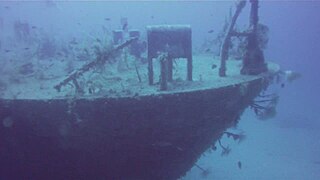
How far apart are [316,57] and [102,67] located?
101m

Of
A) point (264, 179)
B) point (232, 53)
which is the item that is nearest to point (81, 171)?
point (232, 53)

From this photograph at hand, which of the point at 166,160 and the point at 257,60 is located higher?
the point at 257,60

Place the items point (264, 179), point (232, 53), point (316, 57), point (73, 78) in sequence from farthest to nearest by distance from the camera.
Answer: point (316, 57) → point (264, 179) → point (232, 53) → point (73, 78)

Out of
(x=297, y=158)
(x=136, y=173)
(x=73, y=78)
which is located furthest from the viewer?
(x=297, y=158)

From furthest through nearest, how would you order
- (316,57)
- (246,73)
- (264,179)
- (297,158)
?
(316,57) < (297,158) < (264,179) < (246,73)

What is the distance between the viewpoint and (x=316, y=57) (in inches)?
3883

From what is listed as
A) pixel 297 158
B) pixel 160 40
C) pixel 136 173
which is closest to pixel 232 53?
pixel 160 40

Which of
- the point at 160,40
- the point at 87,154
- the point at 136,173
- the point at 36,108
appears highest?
the point at 160,40

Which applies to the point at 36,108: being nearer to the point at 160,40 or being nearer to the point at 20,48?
the point at 160,40

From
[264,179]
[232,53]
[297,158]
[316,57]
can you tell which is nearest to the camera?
[232,53]

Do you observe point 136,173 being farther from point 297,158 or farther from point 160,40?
point 297,158

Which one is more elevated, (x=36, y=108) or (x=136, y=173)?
(x=36, y=108)

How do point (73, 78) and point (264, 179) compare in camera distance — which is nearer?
point (73, 78)

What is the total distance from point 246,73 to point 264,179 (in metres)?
13.9
